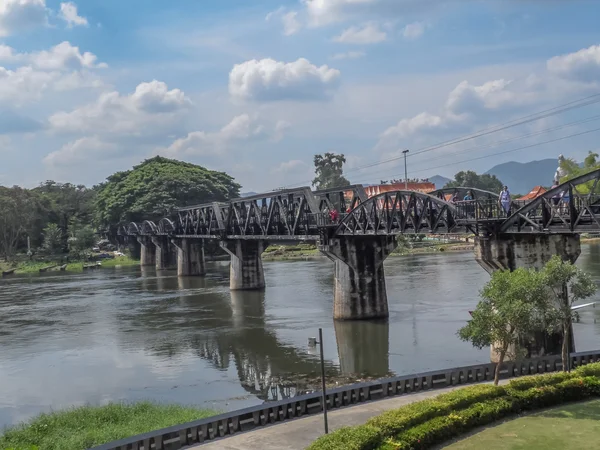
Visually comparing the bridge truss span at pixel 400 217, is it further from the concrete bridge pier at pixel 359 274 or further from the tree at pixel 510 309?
the tree at pixel 510 309

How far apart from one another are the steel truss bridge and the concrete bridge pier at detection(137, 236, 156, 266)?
52.2m

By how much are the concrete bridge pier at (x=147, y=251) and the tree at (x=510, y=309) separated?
387 ft

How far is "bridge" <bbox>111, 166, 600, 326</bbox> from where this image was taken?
30484 mm

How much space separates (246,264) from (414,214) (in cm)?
3969

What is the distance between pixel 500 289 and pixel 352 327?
2699 centimetres

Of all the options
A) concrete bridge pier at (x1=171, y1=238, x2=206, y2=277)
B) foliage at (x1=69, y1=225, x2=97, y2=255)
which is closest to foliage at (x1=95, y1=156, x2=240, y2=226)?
foliage at (x1=69, y1=225, x2=97, y2=255)

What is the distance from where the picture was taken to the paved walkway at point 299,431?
18641 mm

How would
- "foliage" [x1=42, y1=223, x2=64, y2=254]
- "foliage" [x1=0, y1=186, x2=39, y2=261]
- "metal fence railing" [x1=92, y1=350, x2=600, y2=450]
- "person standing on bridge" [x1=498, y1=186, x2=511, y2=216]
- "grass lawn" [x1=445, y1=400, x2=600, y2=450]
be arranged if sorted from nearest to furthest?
"grass lawn" [x1=445, y1=400, x2=600, y2=450] < "metal fence railing" [x1=92, y1=350, x2=600, y2=450] < "person standing on bridge" [x1=498, y1=186, x2=511, y2=216] < "foliage" [x1=0, y1=186, x2=39, y2=261] < "foliage" [x1=42, y1=223, x2=64, y2=254]

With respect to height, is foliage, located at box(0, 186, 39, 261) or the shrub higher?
foliage, located at box(0, 186, 39, 261)

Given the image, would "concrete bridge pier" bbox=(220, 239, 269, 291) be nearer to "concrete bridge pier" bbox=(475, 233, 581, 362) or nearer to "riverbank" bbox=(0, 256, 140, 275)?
"concrete bridge pier" bbox=(475, 233, 581, 362)

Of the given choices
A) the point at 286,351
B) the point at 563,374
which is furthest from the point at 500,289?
the point at 286,351

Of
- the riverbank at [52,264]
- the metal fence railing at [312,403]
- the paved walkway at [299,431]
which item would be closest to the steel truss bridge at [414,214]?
the metal fence railing at [312,403]

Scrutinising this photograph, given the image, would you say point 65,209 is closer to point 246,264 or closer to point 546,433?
point 246,264

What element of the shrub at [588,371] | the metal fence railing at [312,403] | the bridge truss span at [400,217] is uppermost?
the bridge truss span at [400,217]
